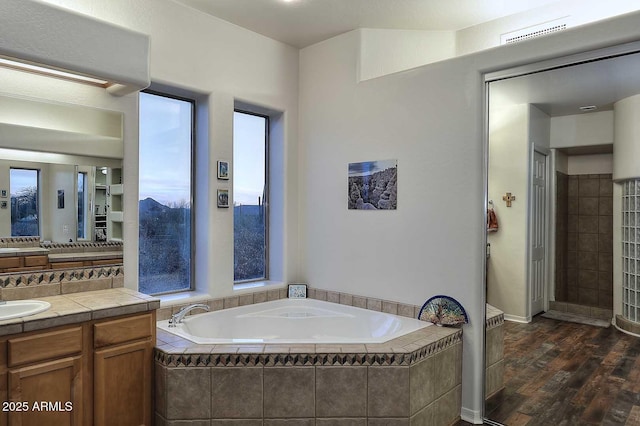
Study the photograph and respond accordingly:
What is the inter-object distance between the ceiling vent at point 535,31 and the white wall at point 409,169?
70 centimetres

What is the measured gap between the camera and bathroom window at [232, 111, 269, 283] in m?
3.93

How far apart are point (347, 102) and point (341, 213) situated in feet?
3.13

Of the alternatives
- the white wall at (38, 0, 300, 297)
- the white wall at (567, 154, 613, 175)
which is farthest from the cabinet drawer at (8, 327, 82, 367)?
the white wall at (567, 154, 613, 175)

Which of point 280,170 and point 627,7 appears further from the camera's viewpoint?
point 280,170

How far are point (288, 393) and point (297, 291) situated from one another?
1.58 metres

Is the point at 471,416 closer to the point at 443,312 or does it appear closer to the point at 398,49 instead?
the point at 443,312

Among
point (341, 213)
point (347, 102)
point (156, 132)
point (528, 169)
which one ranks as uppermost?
point (347, 102)

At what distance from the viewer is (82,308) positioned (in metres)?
2.31

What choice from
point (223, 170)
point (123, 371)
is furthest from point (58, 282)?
point (223, 170)

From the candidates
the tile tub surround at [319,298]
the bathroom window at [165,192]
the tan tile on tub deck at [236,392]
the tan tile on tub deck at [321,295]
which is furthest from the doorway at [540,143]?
the bathroom window at [165,192]

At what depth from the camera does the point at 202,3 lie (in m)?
3.20

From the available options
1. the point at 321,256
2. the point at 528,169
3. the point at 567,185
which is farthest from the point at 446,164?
the point at 321,256

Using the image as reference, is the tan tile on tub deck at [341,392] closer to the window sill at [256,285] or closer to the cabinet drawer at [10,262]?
the window sill at [256,285]

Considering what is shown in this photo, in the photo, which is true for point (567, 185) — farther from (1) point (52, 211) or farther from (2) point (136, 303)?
(1) point (52, 211)
